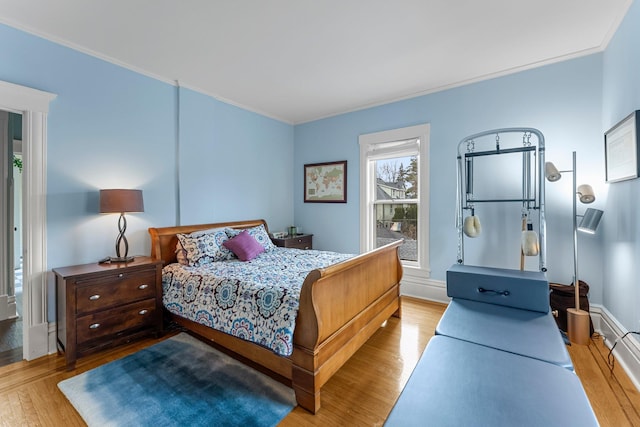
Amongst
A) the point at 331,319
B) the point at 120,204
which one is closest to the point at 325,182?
the point at 120,204

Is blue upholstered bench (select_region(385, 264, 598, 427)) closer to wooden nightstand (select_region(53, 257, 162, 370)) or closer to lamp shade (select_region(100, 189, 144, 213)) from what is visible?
wooden nightstand (select_region(53, 257, 162, 370))

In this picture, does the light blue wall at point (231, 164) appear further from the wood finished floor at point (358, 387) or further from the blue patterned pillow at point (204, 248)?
the wood finished floor at point (358, 387)

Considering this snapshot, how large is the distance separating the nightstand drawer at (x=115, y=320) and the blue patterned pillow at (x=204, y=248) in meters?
0.54

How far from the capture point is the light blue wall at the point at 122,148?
2463 mm

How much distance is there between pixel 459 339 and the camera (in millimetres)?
1516

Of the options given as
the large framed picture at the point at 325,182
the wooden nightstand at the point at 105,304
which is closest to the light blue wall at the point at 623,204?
the large framed picture at the point at 325,182

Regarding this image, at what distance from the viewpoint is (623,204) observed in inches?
88.9

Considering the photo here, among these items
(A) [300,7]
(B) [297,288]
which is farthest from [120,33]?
(B) [297,288]

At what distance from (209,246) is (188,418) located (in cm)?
166

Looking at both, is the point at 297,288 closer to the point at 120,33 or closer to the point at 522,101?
the point at 120,33

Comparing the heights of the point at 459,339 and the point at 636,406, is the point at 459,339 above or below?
above

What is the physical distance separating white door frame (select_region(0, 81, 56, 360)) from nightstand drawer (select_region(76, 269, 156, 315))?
20.9 inches

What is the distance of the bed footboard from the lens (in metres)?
1.74

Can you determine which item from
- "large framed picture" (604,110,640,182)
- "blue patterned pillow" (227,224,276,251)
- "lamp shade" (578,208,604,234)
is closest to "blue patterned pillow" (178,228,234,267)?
"blue patterned pillow" (227,224,276,251)
